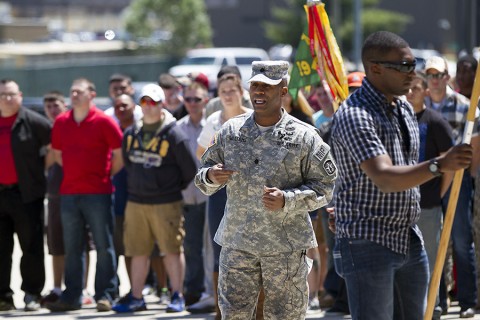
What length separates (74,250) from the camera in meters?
10.3

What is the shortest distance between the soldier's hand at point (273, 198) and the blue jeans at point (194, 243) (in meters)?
4.26

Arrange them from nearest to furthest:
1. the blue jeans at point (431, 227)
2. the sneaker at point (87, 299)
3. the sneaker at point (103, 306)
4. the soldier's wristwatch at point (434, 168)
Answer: the soldier's wristwatch at point (434, 168), the blue jeans at point (431, 227), the sneaker at point (103, 306), the sneaker at point (87, 299)

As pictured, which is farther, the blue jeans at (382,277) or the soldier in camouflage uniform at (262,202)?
the soldier in camouflage uniform at (262,202)

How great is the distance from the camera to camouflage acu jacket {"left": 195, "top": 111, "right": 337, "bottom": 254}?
6141 millimetres

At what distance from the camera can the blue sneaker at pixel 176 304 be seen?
9928 mm

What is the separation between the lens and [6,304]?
34.4 feet

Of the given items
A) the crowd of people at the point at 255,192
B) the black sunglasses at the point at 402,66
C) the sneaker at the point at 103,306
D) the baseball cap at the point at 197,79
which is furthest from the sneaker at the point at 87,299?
the black sunglasses at the point at 402,66

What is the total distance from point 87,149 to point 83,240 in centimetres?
90

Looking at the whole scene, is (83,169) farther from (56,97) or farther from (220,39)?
(220,39)

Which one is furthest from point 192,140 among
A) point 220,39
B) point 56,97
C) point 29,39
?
point 220,39

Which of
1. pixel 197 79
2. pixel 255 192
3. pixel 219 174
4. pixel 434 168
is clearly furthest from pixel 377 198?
pixel 197 79

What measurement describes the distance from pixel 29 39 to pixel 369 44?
63975 mm

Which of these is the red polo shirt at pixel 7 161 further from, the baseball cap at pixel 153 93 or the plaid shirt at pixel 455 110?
the plaid shirt at pixel 455 110

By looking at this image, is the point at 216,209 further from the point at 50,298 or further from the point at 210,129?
the point at 50,298
